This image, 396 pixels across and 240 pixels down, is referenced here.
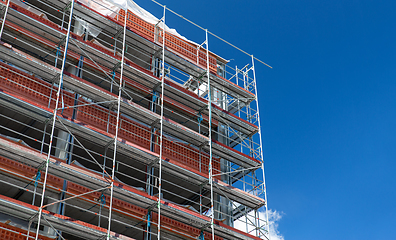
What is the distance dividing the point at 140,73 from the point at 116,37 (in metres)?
2.70

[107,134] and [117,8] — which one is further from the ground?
[117,8]

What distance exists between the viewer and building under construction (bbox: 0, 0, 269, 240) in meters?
19.8

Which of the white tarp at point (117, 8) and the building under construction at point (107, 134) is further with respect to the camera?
the white tarp at point (117, 8)

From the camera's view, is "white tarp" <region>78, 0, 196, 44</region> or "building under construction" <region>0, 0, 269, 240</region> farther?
"white tarp" <region>78, 0, 196, 44</region>

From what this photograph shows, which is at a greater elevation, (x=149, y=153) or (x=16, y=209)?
(x=149, y=153)

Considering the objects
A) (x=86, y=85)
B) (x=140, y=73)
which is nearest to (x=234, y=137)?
(x=140, y=73)

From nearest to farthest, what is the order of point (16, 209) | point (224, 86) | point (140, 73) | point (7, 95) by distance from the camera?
point (16, 209)
point (7, 95)
point (140, 73)
point (224, 86)

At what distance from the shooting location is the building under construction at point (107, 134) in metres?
19.8

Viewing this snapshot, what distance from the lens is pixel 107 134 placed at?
21828 millimetres

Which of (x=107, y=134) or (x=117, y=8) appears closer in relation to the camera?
(x=107, y=134)

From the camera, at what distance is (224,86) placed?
29.5 m

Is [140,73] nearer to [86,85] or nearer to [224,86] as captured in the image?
[86,85]

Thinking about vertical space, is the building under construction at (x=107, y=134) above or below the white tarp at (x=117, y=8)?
below

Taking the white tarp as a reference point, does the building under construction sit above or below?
below
